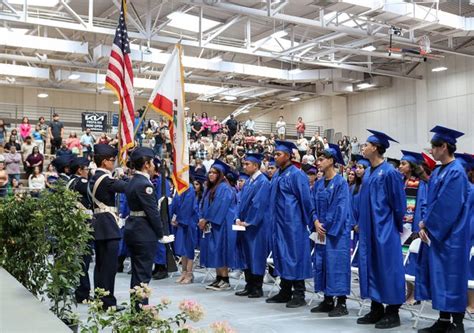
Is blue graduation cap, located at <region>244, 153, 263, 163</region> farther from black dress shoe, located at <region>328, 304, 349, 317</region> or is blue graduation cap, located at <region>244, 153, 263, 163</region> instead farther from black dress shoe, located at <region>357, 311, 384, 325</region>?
black dress shoe, located at <region>357, 311, 384, 325</region>

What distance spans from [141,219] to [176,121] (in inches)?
77.3

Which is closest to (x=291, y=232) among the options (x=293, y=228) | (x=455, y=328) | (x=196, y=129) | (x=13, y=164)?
(x=293, y=228)

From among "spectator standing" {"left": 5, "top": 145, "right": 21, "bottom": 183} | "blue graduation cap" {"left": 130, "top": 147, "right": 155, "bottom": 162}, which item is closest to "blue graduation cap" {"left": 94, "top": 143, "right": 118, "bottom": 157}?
"blue graduation cap" {"left": 130, "top": 147, "right": 155, "bottom": 162}

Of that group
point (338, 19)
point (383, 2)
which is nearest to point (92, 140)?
point (338, 19)

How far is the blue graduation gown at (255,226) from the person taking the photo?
7695mm

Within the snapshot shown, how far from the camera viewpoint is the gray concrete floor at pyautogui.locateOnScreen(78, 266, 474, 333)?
5840mm

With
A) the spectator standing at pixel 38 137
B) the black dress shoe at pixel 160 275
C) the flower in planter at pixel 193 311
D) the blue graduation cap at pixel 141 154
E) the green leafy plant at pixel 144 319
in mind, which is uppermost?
the spectator standing at pixel 38 137

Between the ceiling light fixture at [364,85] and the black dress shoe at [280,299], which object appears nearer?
the black dress shoe at [280,299]

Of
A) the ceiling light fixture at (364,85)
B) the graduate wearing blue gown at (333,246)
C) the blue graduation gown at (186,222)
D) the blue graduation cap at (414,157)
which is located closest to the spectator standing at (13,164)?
the blue graduation gown at (186,222)

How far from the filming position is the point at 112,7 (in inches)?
834

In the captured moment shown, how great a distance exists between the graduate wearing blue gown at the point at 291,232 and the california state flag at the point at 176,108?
1.21 metres

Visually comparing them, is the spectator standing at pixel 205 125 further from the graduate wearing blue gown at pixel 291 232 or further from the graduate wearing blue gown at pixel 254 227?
the graduate wearing blue gown at pixel 291 232

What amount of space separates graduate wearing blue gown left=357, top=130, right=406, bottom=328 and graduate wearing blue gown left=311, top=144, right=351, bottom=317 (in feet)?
1.53

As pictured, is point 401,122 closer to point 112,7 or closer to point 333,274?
point 112,7
